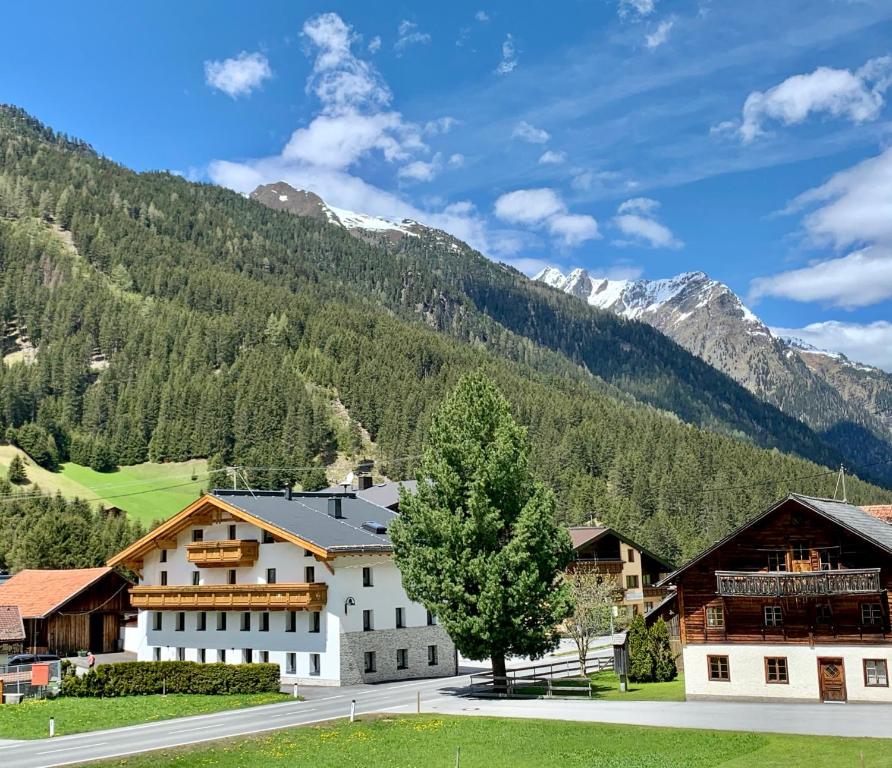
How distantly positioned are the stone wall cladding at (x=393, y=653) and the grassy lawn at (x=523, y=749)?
54.0 feet

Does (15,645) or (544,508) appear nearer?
(544,508)

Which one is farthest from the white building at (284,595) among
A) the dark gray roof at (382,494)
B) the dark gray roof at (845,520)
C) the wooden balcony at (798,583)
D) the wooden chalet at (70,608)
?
the wooden balcony at (798,583)

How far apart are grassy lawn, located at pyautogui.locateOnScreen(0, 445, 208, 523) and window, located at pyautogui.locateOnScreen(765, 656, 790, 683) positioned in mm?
111288

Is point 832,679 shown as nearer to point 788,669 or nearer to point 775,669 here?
point 788,669

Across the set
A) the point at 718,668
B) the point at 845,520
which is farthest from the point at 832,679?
the point at 845,520

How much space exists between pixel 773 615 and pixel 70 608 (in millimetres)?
50783

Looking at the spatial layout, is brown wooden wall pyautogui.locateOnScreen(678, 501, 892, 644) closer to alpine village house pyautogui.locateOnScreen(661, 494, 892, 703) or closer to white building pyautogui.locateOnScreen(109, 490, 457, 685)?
alpine village house pyautogui.locateOnScreen(661, 494, 892, 703)

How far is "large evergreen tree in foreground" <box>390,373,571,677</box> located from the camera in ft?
147

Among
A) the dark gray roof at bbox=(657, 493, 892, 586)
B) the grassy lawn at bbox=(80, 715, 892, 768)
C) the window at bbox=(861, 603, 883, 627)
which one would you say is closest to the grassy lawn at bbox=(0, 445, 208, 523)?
the grassy lawn at bbox=(80, 715, 892, 768)

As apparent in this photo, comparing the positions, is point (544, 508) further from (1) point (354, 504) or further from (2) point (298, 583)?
(1) point (354, 504)

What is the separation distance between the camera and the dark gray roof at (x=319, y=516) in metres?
55.5

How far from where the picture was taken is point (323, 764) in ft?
97.1

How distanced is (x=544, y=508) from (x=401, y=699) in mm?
12289

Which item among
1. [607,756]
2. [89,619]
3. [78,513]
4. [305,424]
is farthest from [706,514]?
[607,756]
